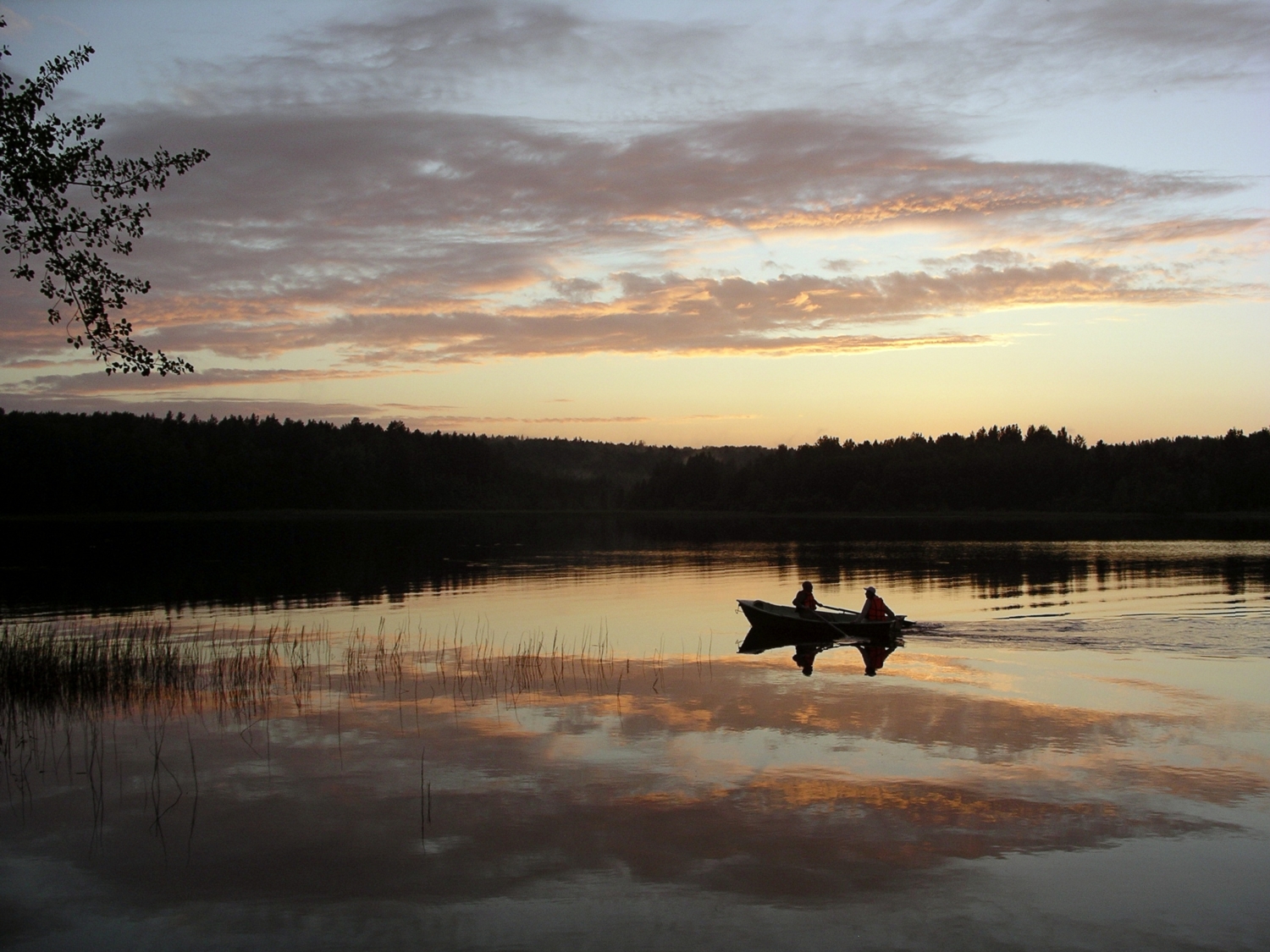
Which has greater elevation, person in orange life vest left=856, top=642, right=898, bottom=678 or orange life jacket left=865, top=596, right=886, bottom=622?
orange life jacket left=865, top=596, right=886, bottom=622

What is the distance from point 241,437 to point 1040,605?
14534 cm

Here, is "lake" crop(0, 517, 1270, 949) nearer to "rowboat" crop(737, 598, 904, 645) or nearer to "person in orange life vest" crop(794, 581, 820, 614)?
"rowboat" crop(737, 598, 904, 645)

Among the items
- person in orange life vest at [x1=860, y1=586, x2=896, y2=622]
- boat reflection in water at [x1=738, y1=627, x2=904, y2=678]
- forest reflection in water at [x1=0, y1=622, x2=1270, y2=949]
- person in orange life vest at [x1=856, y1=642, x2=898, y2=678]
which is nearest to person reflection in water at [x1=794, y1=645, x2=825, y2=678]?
boat reflection in water at [x1=738, y1=627, x2=904, y2=678]

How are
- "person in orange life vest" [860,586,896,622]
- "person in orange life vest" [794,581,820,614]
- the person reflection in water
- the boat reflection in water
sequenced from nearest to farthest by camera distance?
the person reflection in water < the boat reflection in water < "person in orange life vest" [860,586,896,622] < "person in orange life vest" [794,581,820,614]

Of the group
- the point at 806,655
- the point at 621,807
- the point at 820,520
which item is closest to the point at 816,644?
the point at 806,655

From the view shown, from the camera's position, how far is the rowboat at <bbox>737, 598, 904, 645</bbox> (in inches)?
1178

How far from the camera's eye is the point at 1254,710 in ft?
61.7

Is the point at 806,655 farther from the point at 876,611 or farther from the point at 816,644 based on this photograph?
the point at 876,611

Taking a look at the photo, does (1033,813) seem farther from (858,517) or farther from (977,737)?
(858,517)

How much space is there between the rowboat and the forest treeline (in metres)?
123

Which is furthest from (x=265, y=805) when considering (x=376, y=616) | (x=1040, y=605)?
(x=1040, y=605)

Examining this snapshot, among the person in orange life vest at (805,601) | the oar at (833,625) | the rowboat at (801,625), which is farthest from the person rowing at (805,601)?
the oar at (833,625)

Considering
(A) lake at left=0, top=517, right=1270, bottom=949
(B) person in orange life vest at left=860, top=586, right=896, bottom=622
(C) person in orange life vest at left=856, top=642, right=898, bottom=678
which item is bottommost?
(C) person in orange life vest at left=856, top=642, right=898, bottom=678

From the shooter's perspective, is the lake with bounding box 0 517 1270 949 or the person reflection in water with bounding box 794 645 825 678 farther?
the person reflection in water with bounding box 794 645 825 678
